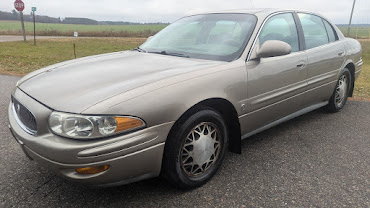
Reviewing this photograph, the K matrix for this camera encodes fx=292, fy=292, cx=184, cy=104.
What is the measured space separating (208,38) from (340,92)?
253 cm

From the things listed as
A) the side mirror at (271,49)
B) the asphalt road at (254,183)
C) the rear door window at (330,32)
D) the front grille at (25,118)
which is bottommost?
the asphalt road at (254,183)

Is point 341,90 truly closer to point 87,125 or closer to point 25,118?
point 87,125

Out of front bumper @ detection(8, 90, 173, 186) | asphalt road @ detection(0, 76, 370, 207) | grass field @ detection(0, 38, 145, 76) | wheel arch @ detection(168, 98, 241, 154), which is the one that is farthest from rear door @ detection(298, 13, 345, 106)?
grass field @ detection(0, 38, 145, 76)

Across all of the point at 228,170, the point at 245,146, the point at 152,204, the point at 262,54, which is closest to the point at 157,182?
the point at 152,204

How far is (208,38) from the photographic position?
3102mm

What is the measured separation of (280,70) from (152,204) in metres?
1.84

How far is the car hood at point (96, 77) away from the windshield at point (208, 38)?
0.65ft

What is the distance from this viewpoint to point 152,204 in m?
2.24

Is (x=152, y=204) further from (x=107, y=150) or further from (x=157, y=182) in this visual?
(x=107, y=150)


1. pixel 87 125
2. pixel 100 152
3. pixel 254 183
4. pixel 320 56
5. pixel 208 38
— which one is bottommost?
pixel 254 183

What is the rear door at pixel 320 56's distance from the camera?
3.55 metres

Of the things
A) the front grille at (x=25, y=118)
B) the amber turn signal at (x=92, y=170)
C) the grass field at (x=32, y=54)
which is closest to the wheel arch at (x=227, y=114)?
the amber turn signal at (x=92, y=170)

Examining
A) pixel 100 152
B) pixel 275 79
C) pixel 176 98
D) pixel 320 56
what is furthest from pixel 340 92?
pixel 100 152

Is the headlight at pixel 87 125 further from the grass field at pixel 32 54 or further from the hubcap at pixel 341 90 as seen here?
the grass field at pixel 32 54
